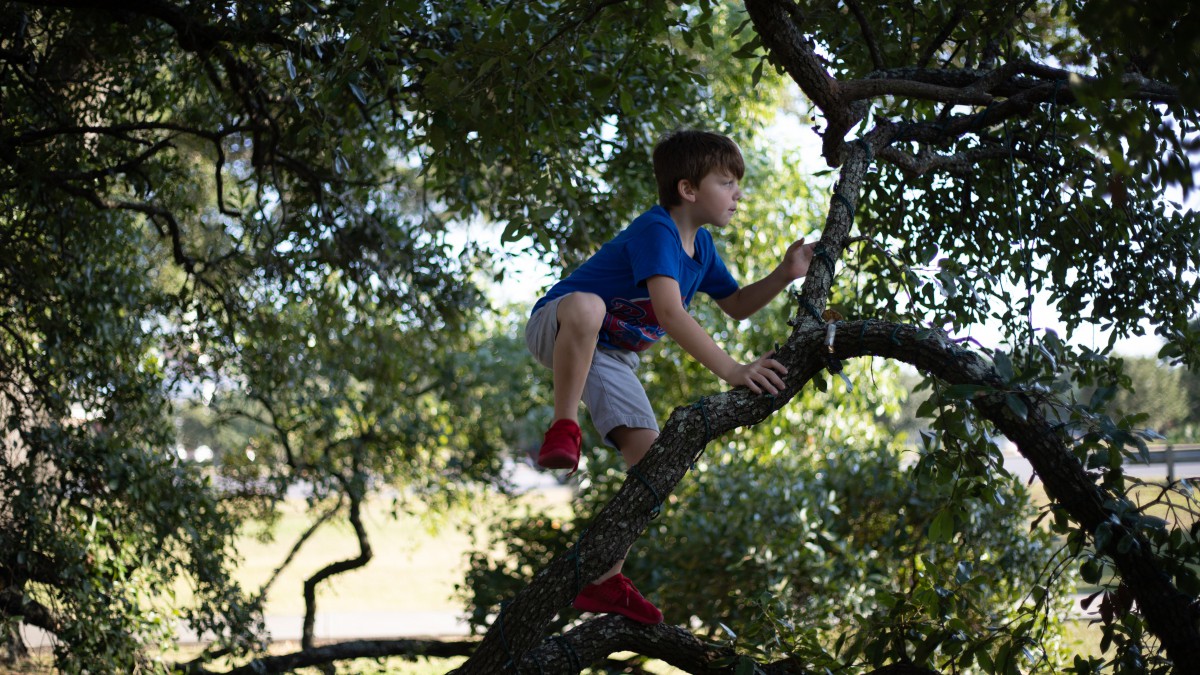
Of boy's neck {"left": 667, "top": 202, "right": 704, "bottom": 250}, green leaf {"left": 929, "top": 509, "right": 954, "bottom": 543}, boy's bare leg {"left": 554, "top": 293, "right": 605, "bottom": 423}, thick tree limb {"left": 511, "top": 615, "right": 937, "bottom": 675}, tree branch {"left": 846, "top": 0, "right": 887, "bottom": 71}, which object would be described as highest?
tree branch {"left": 846, "top": 0, "right": 887, "bottom": 71}

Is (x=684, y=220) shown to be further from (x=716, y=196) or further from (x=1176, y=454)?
(x=1176, y=454)

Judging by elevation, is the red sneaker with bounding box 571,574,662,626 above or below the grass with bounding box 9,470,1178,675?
below

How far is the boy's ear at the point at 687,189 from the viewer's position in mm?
2461

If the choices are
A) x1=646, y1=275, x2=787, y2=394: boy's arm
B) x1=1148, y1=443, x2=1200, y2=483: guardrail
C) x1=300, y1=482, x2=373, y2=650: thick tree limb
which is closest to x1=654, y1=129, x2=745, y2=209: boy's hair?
x1=646, y1=275, x2=787, y2=394: boy's arm

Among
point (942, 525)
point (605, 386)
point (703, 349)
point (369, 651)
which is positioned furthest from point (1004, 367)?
point (369, 651)

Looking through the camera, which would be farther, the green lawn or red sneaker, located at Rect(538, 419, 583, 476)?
the green lawn

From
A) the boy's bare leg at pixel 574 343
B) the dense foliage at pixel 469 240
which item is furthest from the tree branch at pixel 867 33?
the boy's bare leg at pixel 574 343

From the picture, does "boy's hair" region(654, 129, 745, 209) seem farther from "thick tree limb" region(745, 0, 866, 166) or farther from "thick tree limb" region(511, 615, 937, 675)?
"thick tree limb" region(511, 615, 937, 675)

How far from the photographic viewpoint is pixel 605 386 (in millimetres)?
2500

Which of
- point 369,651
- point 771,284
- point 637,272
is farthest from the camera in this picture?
point 369,651

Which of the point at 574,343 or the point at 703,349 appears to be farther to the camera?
the point at 574,343

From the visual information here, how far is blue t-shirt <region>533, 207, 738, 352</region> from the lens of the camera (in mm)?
2275

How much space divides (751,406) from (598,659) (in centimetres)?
67

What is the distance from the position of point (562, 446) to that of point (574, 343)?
0.22 m
